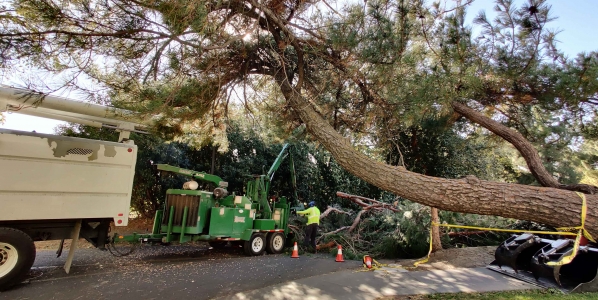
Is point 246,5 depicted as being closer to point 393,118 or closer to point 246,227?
point 393,118

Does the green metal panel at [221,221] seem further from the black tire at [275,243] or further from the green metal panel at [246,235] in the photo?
the black tire at [275,243]

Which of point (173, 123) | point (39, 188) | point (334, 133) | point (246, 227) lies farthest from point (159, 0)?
point (246, 227)

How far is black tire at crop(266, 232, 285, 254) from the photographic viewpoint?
10.2 m

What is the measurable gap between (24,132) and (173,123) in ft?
7.82

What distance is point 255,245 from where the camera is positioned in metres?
9.76

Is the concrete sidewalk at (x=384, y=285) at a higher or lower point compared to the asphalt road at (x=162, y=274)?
higher

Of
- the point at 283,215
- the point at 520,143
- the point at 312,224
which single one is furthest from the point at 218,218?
the point at 520,143

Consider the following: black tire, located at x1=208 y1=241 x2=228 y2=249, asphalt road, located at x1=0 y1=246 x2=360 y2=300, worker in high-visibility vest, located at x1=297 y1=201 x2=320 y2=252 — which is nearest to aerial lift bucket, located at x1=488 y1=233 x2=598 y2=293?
asphalt road, located at x1=0 y1=246 x2=360 y2=300

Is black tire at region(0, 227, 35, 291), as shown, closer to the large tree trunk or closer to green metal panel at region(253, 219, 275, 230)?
green metal panel at region(253, 219, 275, 230)

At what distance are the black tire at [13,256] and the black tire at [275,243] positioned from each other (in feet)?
19.3

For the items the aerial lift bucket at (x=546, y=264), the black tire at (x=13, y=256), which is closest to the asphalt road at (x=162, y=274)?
the black tire at (x=13, y=256)

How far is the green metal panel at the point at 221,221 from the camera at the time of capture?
28.4 feet

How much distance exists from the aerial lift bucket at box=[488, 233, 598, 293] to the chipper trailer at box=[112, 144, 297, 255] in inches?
230

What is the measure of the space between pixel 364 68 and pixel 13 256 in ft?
21.9
